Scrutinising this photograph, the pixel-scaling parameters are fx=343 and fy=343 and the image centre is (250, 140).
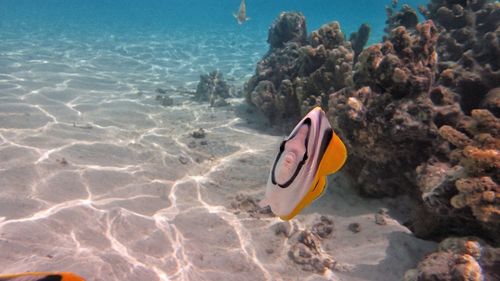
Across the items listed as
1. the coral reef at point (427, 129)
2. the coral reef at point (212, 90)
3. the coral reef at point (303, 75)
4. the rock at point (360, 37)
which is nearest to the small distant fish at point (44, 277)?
the coral reef at point (427, 129)

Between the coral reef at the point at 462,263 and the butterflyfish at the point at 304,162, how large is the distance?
257 centimetres

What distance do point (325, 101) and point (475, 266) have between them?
473 centimetres

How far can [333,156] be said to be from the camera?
1.37 m

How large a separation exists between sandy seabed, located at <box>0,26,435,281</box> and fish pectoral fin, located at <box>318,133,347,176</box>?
10.1ft

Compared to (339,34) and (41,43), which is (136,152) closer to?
(339,34)

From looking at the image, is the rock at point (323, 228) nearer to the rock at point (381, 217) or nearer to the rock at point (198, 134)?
the rock at point (381, 217)

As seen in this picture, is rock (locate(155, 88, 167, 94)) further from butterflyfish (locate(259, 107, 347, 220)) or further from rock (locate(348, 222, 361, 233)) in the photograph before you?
butterflyfish (locate(259, 107, 347, 220))

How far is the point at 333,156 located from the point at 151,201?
179 inches

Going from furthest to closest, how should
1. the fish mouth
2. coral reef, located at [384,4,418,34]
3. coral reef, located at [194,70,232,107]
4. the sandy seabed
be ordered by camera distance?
coral reef, located at [194,70,232,107], coral reef, located at [384,4,418,34], the sandy seabed, the fish mouth

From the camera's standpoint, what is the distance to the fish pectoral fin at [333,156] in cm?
134

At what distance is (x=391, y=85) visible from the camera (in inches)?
197

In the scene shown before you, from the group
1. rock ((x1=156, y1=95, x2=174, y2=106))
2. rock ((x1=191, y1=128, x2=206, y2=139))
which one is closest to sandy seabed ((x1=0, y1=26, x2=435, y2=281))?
rock ((x1=191, y1=128, x2=206, y2=139))

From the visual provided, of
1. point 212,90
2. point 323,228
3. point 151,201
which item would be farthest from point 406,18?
point 151,201

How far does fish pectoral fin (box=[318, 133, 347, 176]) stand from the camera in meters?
1.34
